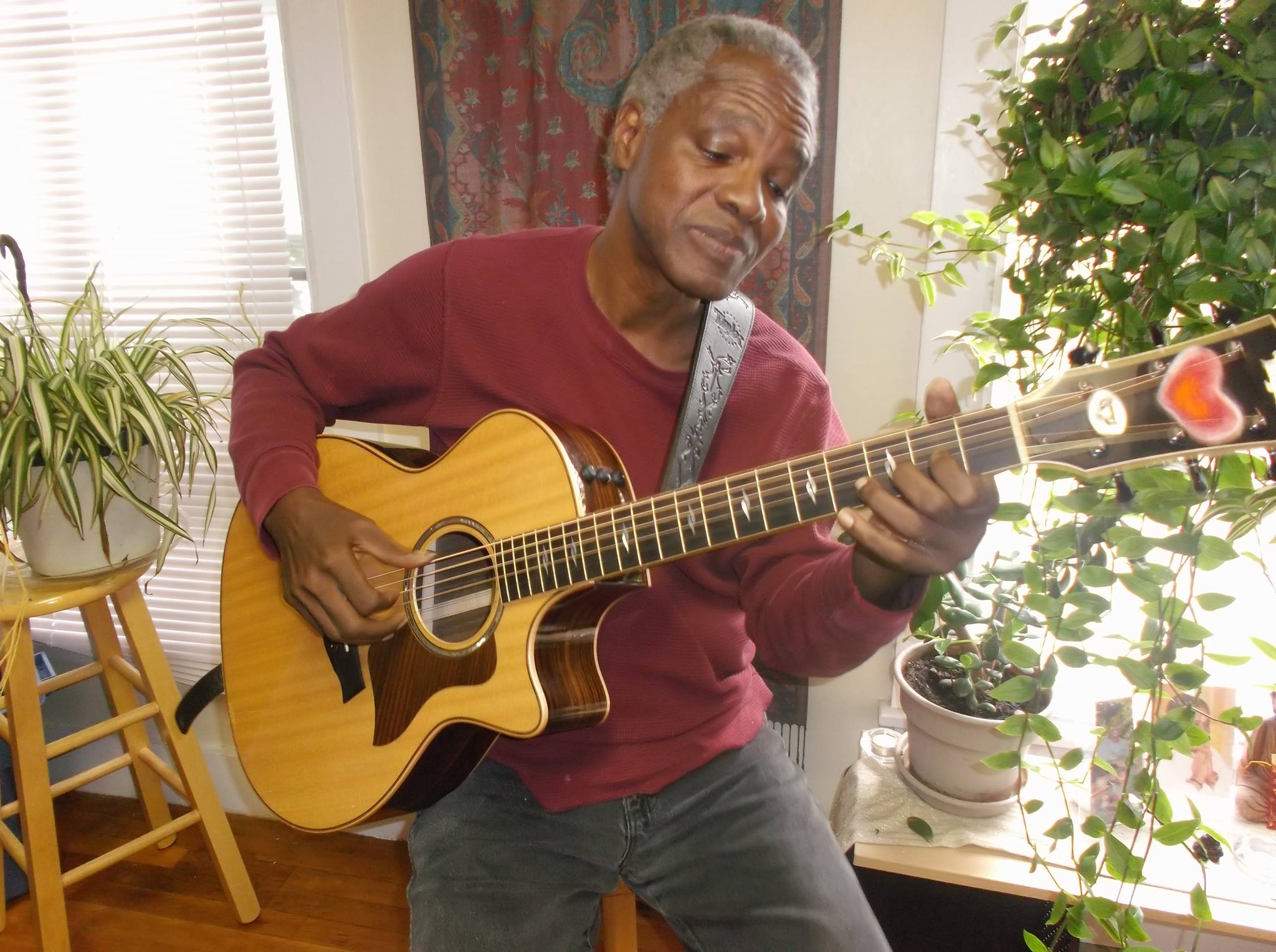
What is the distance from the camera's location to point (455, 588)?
1.10 metres

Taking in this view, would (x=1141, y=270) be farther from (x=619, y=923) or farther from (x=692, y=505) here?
(x=619, y=923)

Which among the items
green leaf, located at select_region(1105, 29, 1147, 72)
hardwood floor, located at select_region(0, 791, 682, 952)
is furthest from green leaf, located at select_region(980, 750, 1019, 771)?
hardwood floor, located at select_region(0, 791, 682, 952)

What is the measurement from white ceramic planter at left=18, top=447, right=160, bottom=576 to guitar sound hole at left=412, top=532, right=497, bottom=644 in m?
0.83

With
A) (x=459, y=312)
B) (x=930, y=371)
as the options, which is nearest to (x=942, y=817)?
(x=930, y=371)

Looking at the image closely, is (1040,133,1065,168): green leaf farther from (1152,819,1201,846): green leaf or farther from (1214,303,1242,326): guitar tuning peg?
(1152,819,1201,846): green leaf

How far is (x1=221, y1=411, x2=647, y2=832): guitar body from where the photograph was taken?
1.01m

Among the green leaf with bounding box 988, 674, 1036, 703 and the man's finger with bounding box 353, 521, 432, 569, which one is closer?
the green leaf with bounding box 988, 674, 1036, 703

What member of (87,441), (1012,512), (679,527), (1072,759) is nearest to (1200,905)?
(1072,759)

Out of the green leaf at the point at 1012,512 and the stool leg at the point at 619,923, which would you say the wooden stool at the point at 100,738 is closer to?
the stool leg at the point at 619,923

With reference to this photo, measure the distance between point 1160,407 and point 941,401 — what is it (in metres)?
0.18

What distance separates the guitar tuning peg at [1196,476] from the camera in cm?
76

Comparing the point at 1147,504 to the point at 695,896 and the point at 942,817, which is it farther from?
the point at 942,817

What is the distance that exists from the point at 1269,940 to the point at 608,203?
5.48ft

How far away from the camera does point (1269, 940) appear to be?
1.20 meters
